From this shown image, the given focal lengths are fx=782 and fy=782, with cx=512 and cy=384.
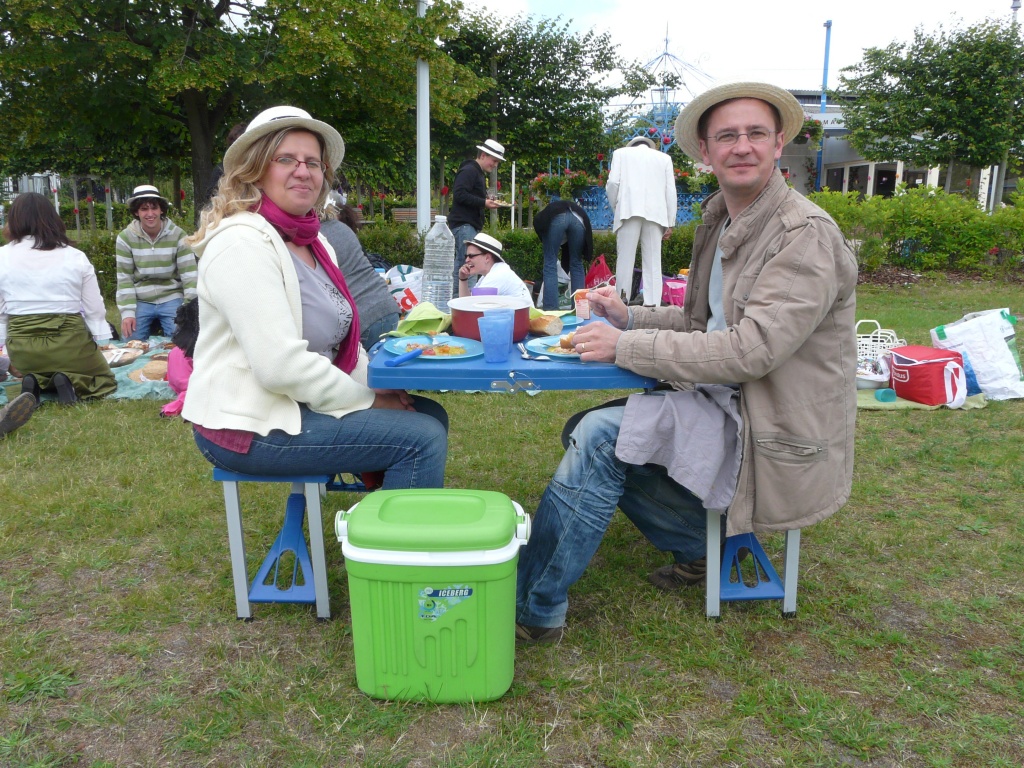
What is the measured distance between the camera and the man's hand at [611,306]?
2945 millimetres

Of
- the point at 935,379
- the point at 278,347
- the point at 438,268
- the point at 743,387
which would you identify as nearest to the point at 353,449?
the point at 278,347

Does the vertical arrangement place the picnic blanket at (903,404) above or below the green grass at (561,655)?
above

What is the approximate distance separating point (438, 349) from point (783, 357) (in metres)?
1.06

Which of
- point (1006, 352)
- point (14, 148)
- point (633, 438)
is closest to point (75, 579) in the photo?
point (633, 438)

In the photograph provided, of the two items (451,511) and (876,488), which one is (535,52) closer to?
(876,488)

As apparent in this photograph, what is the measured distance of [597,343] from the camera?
2.40 metres

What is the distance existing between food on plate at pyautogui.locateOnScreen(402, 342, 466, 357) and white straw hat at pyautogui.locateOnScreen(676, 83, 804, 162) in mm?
1041

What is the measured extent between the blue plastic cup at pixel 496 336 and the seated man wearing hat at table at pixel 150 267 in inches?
195

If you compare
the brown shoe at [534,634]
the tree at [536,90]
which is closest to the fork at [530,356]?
the brown shoe at [534,634]

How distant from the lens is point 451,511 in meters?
2.18

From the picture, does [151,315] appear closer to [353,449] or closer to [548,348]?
[353,449]

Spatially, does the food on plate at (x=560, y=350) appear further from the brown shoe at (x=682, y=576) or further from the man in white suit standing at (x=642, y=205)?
the man in white suit standing at (x=642, y=205)

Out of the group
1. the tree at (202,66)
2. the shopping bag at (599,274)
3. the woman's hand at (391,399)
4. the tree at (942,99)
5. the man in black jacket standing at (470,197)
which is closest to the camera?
the woman's hand at (391,399)

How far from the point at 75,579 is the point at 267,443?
1294mm
